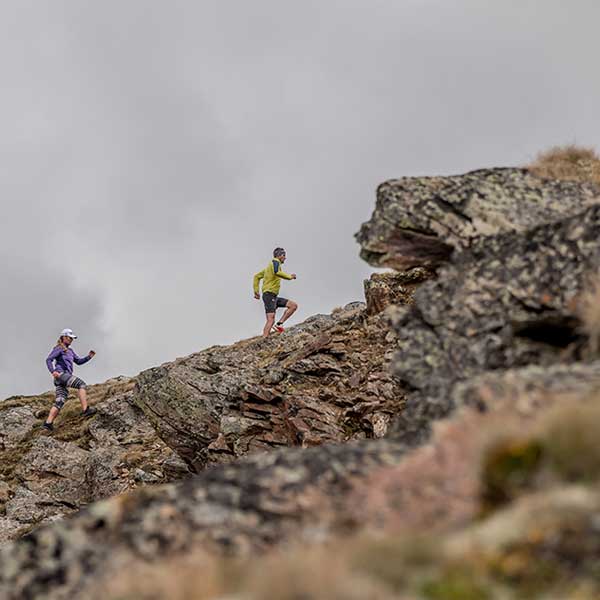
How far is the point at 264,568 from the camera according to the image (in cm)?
618

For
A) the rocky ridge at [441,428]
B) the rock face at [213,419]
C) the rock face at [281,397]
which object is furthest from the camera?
the rock face at [213,419]

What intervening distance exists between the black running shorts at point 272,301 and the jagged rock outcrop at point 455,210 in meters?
20.3

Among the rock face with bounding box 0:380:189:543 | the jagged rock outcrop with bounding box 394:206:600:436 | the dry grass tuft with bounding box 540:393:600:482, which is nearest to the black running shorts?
the rock face with bounding box 0:380:189:543

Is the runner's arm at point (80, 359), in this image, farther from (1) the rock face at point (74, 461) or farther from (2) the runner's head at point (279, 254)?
(2) the runner's head at point (279, 254)

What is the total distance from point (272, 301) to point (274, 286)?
3.73ft

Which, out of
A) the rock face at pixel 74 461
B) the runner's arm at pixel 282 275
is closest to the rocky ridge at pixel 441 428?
the runner's arm at pixel 282 275

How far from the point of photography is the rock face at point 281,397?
24.0m

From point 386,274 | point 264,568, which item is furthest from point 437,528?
point 386,274

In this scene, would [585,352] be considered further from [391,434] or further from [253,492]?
[253,492]

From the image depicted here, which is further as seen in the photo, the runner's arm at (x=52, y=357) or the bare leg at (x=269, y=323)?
the bare leg at (x=269, y=323)

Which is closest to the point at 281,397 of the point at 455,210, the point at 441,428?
the point at 455,210

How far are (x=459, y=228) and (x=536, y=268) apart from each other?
1949 millimetres

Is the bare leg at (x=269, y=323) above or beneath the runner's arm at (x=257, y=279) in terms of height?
beneath

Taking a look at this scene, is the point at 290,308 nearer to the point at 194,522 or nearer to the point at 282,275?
the point at 282,275
